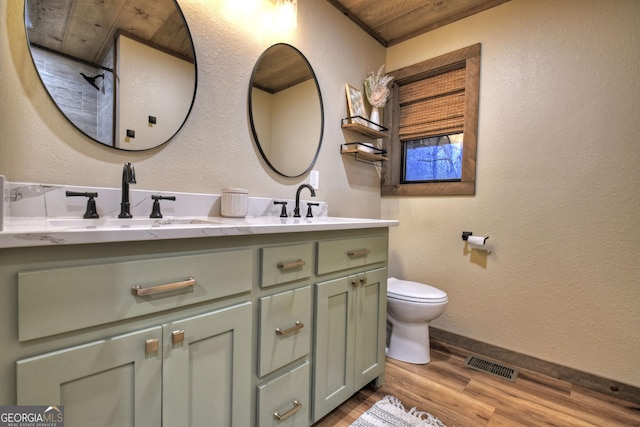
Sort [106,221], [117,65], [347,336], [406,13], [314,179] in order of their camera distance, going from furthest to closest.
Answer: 1. [406,13]
2. [314,179]
3. [347,336]
4. [117,65]
5. [106,221]

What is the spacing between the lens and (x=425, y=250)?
7.63 feet

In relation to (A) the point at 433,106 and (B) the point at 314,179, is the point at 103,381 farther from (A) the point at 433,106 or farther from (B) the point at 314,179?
(A) the point at 433,106

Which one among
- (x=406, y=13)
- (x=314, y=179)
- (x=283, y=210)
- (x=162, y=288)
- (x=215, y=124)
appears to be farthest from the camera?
(x=406, y=13)

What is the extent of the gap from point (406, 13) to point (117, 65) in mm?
1932

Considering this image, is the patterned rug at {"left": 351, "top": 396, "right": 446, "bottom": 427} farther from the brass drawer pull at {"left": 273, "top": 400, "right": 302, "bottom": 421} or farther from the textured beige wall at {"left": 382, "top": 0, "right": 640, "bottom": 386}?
the textured beige wall at {"left": 382, "top": 0, "right": 640, "bottom": 386}

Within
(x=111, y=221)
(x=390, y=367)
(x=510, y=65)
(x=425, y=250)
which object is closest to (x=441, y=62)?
(x=510, y=65)

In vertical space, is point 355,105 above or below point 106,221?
above

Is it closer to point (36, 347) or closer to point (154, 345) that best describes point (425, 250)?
point (154, 345)

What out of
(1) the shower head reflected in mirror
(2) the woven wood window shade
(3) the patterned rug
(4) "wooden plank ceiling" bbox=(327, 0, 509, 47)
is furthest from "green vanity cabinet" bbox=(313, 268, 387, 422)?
(4) "wooden plank ceiling" bbox=(327, 0, 509, 47)

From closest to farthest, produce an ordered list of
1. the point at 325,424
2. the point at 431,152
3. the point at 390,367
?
the point at 325,424, the point at 390,367, the point at 431,152

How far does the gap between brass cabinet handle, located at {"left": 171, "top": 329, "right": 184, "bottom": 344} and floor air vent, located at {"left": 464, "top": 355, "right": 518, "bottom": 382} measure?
1.82m

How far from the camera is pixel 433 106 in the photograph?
2346 mm

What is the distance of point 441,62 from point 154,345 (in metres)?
2.46

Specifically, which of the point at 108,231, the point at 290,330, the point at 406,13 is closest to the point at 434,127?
the point at 406,13
